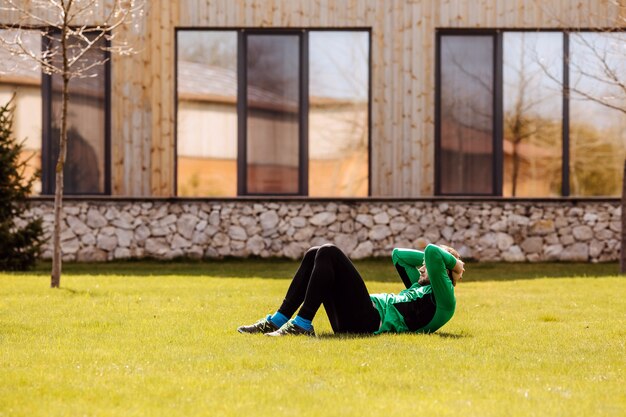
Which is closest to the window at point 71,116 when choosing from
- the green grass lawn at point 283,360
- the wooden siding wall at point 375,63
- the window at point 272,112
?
the wooden siding wall at point 375,63

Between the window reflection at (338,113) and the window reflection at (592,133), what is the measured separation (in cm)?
378

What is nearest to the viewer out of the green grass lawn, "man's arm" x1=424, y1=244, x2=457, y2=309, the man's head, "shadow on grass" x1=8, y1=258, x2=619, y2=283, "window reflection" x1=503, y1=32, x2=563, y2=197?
the green grass lawn

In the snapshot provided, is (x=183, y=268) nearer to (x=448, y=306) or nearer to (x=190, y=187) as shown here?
(x=190, y=187)

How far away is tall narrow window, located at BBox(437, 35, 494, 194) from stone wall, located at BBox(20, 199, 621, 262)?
1.57 ft

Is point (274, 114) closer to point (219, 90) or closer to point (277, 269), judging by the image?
point (219, 90)

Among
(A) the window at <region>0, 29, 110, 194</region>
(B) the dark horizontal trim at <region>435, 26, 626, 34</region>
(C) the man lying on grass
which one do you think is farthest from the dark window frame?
(C) the man lying on grass

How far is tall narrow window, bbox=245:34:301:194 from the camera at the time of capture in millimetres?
19453

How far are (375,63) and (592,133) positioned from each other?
4.16 meters

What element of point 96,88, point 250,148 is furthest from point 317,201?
point 96,88

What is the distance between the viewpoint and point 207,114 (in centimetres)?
1945

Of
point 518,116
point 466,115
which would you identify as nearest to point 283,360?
point 466,115

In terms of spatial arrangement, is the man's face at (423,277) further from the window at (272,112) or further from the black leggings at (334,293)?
the window at (272,112)

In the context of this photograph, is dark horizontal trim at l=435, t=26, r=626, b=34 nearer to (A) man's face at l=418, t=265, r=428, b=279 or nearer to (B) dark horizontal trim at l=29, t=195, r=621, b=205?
(B) dark horizontal trim at l=29, t=195, r=621, b=205

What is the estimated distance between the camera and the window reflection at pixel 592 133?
19.5 m
